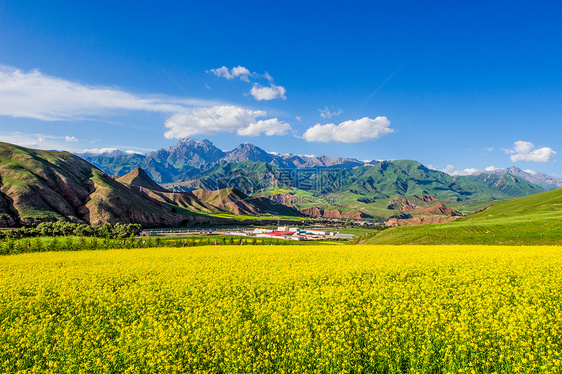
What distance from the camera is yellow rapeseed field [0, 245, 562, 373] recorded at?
8.83 metres

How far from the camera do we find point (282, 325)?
10.2 meters

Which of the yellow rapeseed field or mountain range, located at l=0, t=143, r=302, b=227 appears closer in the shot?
the yellow rapeseed field

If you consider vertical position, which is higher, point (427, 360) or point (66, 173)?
point (66, 173)

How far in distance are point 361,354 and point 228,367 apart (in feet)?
14.6

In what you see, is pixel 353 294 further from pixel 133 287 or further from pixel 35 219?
pixel 35 219

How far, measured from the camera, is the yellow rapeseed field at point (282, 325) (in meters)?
8.83

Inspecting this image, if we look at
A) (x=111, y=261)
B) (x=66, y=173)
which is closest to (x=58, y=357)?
(x=111, y=261)

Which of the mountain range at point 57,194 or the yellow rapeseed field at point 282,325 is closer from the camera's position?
the yellow rapeseed field at point 282,325

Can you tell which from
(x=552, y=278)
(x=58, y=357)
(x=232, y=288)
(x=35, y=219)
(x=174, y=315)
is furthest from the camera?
Result: (x=35, y=219)

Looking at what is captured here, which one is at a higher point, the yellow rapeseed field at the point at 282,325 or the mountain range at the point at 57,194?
the mountain range at the point at 57,194

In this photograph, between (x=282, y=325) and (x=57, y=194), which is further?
(x=57, y=194)

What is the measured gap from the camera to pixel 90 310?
13.5m

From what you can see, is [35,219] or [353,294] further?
[35,219]

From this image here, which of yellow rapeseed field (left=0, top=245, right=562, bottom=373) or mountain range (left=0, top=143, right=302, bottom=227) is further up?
mountain range (left=0, top=143, right=302, bottom=227)
